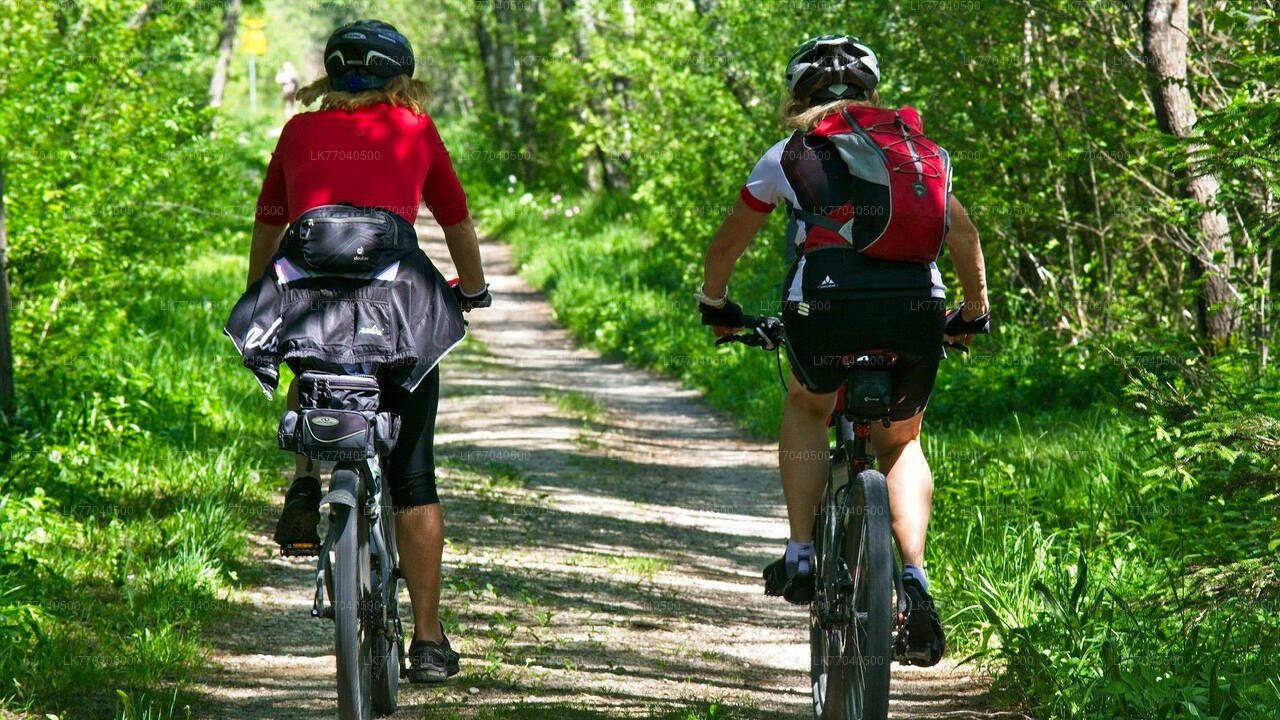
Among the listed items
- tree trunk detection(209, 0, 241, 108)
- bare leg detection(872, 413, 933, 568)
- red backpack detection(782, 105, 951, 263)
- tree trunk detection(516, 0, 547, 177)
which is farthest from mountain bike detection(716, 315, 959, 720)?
tree trunk detection(209, 0, 241, 108)

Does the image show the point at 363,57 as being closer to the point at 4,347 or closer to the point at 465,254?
the point at 465,254

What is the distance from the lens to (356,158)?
A: 3.68m

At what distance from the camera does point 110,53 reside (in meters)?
11.1

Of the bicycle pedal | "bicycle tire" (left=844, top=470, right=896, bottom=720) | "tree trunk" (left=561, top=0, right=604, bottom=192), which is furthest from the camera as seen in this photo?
"tree trunk" (left=561, top=0, right=604, bottom=192)

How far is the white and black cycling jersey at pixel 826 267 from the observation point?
3592 mm

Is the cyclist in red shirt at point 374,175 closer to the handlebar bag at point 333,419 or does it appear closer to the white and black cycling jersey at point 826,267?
the handlebar bag at point 333,419

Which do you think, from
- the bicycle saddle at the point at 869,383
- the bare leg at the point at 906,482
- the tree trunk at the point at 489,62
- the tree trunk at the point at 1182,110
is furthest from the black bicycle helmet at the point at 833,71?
the tree trunk at the point at 489,62

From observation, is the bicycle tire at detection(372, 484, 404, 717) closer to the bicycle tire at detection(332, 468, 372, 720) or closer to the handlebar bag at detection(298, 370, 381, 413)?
the bicycle tire at detection(332, 468, 372, 720)

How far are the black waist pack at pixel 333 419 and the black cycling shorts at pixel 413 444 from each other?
0.19 m

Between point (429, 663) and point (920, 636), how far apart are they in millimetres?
1518

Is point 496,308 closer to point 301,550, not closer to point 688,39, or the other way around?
point 688,39

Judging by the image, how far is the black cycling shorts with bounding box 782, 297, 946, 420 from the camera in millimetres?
3592

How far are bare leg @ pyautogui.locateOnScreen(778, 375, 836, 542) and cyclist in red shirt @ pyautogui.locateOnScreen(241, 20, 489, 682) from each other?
102 centimetres

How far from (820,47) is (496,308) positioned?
13762 mm
